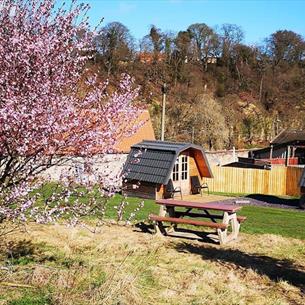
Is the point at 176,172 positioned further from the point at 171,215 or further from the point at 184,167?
the point at 171,215

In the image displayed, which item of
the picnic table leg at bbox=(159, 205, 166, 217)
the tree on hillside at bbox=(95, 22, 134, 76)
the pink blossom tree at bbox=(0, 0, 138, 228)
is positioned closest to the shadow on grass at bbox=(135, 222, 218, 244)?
the picnic table leg at bbox=(159, 205, 166, 217)

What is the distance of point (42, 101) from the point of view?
663 centimetres

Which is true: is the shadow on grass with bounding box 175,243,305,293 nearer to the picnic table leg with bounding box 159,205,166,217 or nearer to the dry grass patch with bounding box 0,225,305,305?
the dry grass patch with bounding box 0,225,305,305

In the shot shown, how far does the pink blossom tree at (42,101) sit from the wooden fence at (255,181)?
84.2 ft

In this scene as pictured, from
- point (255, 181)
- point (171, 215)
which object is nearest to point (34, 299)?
point (171, 215)

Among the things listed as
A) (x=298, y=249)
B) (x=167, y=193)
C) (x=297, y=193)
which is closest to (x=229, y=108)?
(x=297, y=193)

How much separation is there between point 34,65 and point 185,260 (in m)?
5.60

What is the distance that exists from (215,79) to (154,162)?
62355 millimetres

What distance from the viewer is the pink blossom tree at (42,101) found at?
6539mm

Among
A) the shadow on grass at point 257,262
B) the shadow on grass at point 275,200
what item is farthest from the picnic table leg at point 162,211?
the shadow on grass at point 275,200

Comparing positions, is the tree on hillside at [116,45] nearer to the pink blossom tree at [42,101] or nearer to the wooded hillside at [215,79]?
Answer: the wooded hillside at [215,79]

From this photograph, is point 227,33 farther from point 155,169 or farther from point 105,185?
point 105,185

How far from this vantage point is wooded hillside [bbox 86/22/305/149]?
60031 mm

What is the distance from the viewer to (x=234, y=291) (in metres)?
8.58
